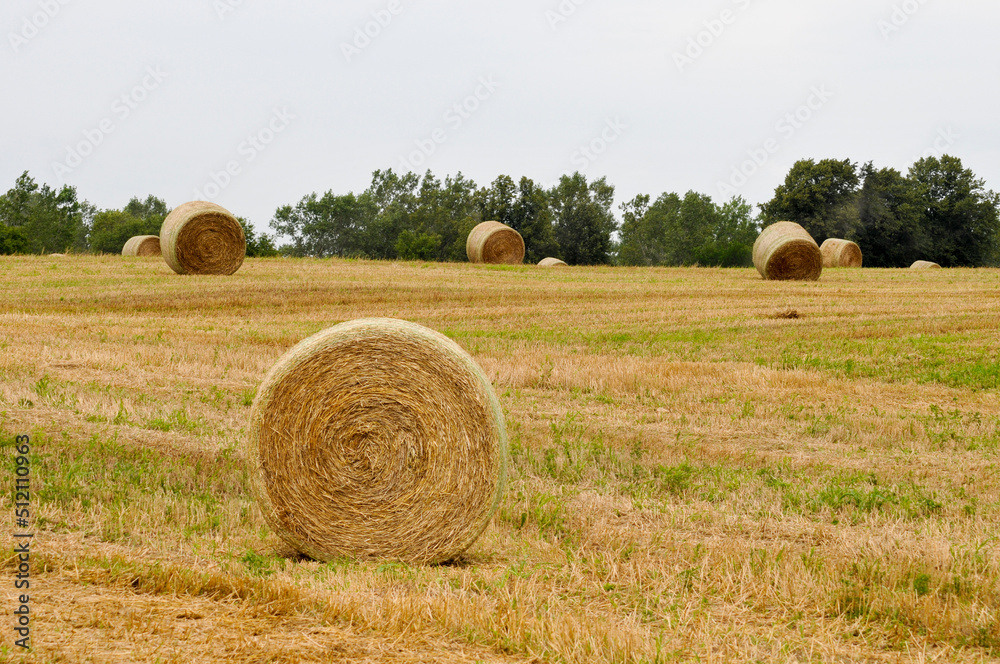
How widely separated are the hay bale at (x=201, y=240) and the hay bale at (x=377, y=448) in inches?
775

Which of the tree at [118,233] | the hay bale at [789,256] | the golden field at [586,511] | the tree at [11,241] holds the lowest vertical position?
the golden field at [586,511]

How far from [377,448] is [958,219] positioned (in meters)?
59.1

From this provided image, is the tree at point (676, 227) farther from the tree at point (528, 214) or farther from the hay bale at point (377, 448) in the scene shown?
the hay bale at point (377, 448)

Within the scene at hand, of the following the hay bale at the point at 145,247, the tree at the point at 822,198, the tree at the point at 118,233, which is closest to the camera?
the hay bale at the point at 145,247

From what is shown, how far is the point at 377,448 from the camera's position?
21.1ft

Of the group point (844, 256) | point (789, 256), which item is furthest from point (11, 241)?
point (844, 256)

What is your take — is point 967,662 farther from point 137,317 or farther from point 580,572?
point 137,317

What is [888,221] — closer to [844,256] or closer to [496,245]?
[844,256]

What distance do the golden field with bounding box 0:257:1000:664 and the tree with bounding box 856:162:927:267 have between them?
40.5 meters

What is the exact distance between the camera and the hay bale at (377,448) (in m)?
6.34

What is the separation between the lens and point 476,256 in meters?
37.0

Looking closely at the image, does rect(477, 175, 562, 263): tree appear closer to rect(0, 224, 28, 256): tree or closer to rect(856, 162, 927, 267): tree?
rect(856, 162, 927, 267): tree

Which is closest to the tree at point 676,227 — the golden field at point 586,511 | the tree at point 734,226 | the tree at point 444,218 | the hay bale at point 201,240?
the tree at point 734,226

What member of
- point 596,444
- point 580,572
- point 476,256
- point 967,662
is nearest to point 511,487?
point 596,444
